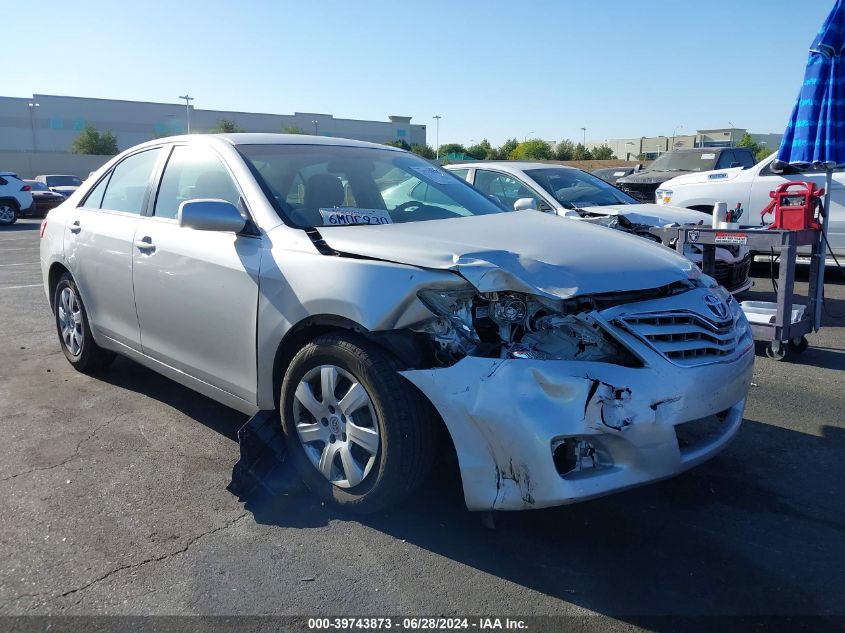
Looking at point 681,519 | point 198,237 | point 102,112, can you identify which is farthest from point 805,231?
point 102,112

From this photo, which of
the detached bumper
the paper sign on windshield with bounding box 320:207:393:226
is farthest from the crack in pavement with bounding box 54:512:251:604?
the paper sign on windshield with bounding box 320:207:393:226

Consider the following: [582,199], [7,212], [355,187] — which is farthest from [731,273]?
[7,212]

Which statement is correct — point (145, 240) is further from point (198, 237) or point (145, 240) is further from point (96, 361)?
point (96, 361)

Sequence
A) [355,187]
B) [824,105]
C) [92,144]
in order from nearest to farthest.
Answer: [355,187] → [824,105] → [92,144]

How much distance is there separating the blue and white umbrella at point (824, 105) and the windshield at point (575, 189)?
100.0 inches

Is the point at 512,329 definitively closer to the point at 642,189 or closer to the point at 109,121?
the point at 642,189

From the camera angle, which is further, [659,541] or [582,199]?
[582,199]

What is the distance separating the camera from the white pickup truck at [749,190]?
934cm

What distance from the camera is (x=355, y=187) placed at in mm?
4207

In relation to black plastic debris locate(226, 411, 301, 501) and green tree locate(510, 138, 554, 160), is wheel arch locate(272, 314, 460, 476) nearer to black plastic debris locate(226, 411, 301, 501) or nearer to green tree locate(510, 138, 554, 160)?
black plastic debris locate(226, 411, 301, 501)

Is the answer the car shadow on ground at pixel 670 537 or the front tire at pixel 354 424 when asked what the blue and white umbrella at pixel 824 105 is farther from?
the front tire at pixel 354 424

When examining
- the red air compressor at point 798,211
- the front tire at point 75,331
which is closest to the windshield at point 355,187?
the front tire at point 75,331

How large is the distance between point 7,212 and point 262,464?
77.9ft

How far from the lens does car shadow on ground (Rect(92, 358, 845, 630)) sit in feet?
8.84
